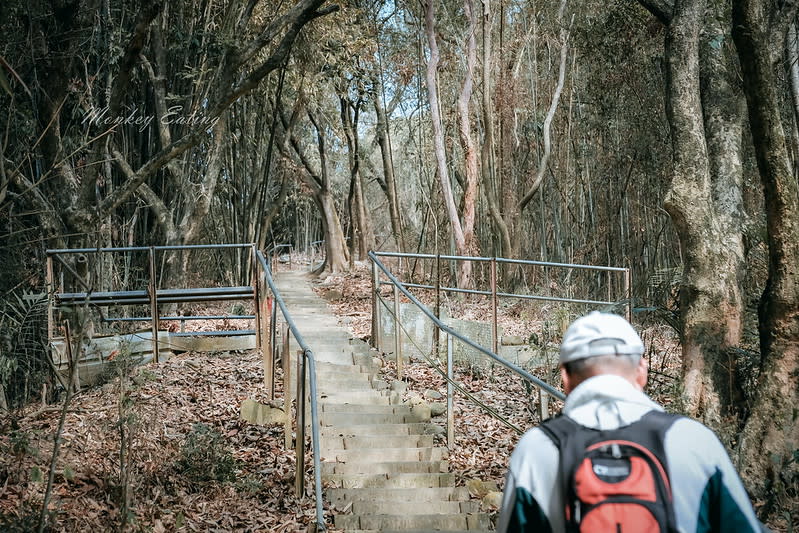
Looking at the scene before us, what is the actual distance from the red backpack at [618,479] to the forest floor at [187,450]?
125 inches

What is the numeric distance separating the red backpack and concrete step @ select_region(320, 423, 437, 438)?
506 cm

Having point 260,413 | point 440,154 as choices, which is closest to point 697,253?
point 260,413

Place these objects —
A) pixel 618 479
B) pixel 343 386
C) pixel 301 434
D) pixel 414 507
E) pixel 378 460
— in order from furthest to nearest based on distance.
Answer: pixel 343 386
pixel 378 460
pixel 414 507
pixel 301 434
pixel 618 479

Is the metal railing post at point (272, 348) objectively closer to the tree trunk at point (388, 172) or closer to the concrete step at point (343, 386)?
the concrete step at point (343, 386)

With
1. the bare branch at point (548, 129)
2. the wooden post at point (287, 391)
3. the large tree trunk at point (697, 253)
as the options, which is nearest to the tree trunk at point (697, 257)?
the large tree trunk at point (697, 253)

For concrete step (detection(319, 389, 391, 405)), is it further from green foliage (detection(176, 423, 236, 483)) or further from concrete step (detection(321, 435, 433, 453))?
green foliage (detection(176, 423, 236, 483))

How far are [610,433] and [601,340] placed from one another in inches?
7.8

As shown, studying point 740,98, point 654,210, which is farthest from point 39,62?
point 654,210

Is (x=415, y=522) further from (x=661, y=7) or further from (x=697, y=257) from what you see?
(x=661, y=7)

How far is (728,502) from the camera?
65.9 inches

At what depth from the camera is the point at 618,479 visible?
163 cm

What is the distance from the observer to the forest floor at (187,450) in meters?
5.11

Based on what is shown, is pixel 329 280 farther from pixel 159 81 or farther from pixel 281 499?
pixel 281 499

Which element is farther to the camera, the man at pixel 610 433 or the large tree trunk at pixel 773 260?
the large tree trunk at pixel 773 260
